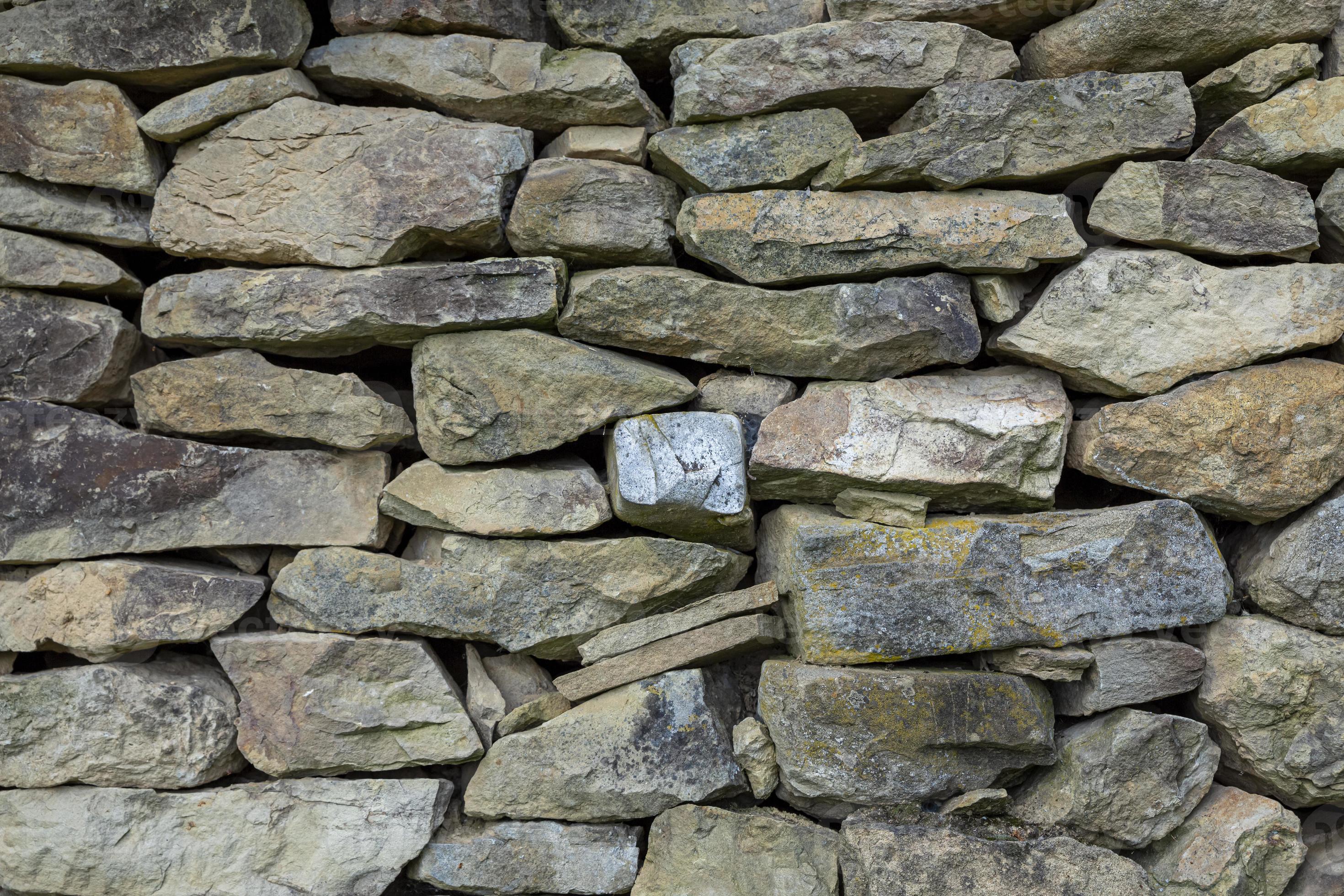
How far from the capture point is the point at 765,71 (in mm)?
2340

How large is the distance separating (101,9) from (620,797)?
2488 millimetres

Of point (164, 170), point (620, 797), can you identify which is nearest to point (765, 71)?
point (164, 170)

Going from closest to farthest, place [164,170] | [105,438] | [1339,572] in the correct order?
[1339,572] < [105,438] < [164,170]

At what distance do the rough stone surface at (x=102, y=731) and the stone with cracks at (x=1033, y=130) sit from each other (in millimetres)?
2248

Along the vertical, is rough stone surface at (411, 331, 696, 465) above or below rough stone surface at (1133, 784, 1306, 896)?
above

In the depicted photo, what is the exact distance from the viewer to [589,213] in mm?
2354

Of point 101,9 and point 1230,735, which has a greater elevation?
point 101,9

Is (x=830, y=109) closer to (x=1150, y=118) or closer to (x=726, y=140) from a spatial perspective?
(x=726, y=140)

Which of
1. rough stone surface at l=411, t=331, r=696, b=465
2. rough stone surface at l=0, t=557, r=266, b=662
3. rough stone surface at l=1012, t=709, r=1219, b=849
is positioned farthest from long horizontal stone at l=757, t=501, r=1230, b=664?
rough stone surface at l=0, t=557, r=266, b=662

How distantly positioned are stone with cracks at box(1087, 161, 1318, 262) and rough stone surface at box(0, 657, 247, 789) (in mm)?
2758

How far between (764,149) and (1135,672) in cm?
165

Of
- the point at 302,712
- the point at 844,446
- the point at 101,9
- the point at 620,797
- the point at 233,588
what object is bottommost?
the point at 620,797

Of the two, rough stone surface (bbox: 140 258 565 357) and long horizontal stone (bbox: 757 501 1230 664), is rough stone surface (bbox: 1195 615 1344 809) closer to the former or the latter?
long horizontal stone (bbox: 757 501 1230 664)

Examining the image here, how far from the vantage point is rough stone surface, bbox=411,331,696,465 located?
2.34 m
